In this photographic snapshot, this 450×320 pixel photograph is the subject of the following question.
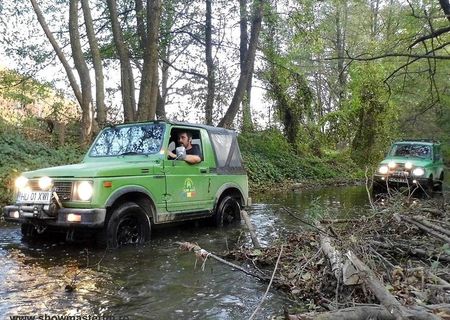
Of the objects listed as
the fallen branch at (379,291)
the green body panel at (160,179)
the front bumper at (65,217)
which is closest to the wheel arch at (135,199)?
the green body panel at (160,179)

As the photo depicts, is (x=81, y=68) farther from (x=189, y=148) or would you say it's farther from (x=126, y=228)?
(x=126, y=228)

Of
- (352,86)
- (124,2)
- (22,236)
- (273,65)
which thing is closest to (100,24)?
(124,2)

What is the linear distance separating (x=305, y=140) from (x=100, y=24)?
41.0 ft

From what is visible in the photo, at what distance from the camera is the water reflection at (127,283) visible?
420 centimetres

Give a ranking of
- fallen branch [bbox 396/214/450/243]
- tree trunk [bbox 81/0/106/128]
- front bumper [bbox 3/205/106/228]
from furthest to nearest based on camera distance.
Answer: tree trunk [bbox 81/0/106/128]
front bumper [bbox 3/205/106/228]
fallen branch [bbox 396/214/450/243]

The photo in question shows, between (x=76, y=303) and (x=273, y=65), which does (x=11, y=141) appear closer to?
(x=76, y=303)

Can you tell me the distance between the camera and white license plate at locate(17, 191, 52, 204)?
6152 mm

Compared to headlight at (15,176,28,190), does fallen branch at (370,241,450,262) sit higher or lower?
lower

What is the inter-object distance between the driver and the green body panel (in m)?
0.10

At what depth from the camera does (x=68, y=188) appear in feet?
20.5

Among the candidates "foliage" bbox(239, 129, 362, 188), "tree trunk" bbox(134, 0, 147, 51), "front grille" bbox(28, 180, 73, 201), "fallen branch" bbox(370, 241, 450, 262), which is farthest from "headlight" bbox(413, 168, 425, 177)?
"front grille" bbox(28, 180, 73, 201)

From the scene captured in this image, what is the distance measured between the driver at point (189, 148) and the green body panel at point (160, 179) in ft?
0.32

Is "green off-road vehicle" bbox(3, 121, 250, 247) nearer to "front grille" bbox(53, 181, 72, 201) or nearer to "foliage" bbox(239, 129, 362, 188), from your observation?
"front grille" bbox(53, 181, 72, 201)

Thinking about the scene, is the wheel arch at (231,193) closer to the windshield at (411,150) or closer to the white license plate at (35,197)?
the white license plate at (35,197)
